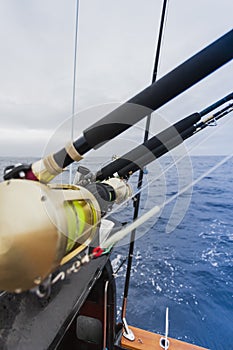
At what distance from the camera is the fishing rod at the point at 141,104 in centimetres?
34

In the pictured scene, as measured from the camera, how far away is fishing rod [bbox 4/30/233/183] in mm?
342

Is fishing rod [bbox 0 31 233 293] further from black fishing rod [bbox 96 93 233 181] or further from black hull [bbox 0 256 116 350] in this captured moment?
black fishing rod [bbox 96 93 233 181]

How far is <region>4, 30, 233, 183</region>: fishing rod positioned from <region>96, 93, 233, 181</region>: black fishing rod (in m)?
0.45

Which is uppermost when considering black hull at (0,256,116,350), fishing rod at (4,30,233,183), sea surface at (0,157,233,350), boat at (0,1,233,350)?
fishing rod at (4,30,233,183)

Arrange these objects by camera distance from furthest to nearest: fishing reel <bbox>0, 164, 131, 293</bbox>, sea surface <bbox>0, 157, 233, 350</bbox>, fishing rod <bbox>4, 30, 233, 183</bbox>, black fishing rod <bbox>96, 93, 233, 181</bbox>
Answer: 1. sea surface <bbox>0, 157, 233, 350</bbox>
2. black fishing rod <bbox>96, 93, 233, 181</bbox>
3. fishing rod <bbox>4, 30, 233, 183</bbox>
4. fishing reel <bbox>0, 164, 131, 293</bbox>

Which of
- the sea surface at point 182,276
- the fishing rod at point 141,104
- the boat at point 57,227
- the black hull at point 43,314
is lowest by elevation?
the sea surface at point 182,276

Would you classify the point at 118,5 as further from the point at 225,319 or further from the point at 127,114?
the point at 225,319

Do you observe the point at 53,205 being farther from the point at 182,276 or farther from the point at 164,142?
the point at 182,276

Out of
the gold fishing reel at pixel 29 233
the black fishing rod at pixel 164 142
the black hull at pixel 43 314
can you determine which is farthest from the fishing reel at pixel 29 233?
the black fishing rod at pixel 164 142

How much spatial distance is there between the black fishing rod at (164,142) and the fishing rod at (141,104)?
0.45 m

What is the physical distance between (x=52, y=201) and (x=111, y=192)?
51 centimetres

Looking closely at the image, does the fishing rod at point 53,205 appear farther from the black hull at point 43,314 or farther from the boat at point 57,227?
the black hull at point 43,314

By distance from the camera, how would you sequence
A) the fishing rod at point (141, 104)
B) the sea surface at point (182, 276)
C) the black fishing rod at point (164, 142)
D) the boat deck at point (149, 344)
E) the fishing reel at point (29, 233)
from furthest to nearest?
the sea surface at point (182, 276), the boat deck at point (149, 344), the black fishing rod at point (164, 142), the fishing rod at point (141, 104), the fishing reel at point (29, 233)

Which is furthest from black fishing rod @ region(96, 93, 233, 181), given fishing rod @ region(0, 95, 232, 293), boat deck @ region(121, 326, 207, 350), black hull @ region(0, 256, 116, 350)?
boat deck @ region(121, 326, 207, 350)
